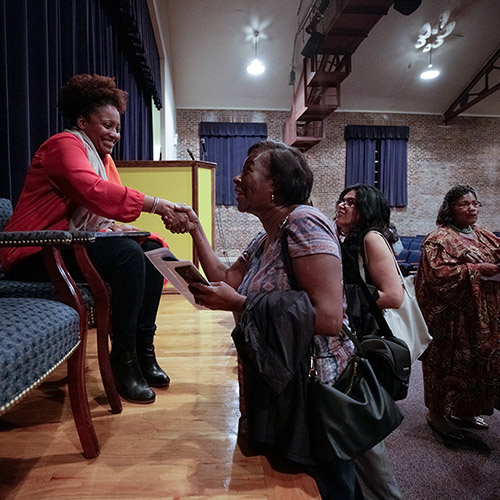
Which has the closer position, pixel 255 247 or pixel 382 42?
pixel 255 247

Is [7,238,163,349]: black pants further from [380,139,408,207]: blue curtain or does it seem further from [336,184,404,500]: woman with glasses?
[380,139,408,207]: blue curtain

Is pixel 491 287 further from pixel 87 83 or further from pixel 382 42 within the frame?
pixel 382 42

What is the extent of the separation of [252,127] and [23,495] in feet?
31.0

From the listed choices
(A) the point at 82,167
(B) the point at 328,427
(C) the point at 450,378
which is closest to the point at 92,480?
(B) the point at 328,427

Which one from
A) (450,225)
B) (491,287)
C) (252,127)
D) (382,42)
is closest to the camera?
(491,287)

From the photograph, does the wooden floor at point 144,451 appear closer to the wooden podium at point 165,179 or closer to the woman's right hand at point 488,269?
the woman's right hand at point 488,269

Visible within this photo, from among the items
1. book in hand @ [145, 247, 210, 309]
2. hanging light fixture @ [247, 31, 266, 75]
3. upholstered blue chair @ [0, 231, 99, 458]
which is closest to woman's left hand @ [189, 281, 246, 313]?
book in hand @ [145, 247, 210, 309]

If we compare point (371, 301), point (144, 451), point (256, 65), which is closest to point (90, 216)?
point (144, 451)

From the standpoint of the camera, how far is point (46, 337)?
2.99ft

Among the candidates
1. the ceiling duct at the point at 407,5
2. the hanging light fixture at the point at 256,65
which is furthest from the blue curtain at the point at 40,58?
the hanging light fixture at the point at 256,65

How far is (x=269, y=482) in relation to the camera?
3.44 feet

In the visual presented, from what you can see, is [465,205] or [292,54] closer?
[465,205]

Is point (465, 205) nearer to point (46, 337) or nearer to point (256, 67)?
point (46, 337)

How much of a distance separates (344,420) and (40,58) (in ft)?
7.83
